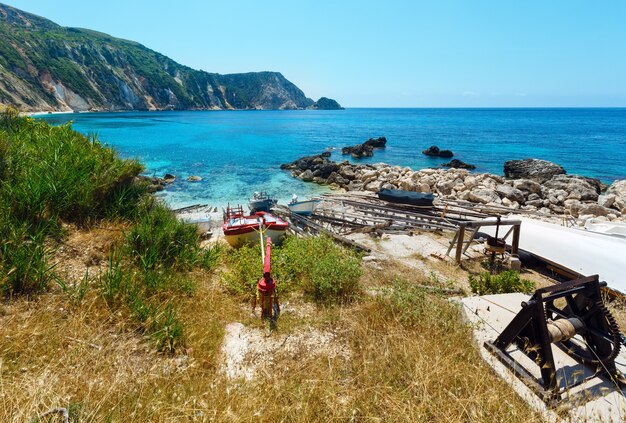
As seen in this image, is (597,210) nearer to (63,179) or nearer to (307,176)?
(307,176)

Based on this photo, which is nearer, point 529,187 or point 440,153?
point 529,187

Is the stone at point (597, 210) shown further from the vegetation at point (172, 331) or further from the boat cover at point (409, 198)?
Result: the vegetation at point (172, 331)

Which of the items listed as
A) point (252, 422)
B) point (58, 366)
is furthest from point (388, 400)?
point (58, 366)

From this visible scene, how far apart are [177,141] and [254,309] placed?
189 feet

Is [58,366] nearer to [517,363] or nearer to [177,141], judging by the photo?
[517,363]

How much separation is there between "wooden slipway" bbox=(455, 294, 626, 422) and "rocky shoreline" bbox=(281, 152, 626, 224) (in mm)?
17835

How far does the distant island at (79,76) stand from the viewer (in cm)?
9619

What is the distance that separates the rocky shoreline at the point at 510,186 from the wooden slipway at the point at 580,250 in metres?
9.40

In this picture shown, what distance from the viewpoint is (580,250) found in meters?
10.2

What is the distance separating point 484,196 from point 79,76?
154m

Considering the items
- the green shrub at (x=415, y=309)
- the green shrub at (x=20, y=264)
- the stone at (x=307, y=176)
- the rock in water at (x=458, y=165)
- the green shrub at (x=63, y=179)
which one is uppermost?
the green shrub at (x=63, y=179)

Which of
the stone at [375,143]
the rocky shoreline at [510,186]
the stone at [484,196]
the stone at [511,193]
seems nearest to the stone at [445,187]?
the rocky shoreline at [510,186]

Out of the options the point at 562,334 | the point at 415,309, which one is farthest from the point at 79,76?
the point at 562,334

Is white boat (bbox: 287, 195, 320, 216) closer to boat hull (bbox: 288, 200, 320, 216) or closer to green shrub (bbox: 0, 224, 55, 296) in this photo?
boat hull (bbox: 288, 200, 320, 216)
